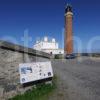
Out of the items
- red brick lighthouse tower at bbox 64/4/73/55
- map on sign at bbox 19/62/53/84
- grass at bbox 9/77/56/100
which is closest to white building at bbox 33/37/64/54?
red brick lighthouse tower at bbox 64/4/73/55

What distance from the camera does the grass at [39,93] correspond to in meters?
8.51

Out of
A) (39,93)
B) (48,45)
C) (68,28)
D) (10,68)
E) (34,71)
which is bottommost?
(39,93)

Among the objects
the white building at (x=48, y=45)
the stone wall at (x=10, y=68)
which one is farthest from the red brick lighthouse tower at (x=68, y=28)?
the stone wall at (x=10, y=68)

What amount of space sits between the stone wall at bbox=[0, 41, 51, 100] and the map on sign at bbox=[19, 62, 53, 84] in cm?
25

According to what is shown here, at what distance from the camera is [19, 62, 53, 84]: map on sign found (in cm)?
913

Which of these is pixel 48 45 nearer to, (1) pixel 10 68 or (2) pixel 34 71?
(2) pixel 34 71

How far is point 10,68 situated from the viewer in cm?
862

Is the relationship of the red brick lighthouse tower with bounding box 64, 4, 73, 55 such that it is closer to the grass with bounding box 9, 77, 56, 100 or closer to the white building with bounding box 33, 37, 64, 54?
the white building with bounding box 33, 37, 64, 54

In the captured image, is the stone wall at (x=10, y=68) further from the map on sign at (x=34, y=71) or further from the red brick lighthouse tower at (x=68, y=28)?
the red brick lighthouse tower at (x=68, y=28)

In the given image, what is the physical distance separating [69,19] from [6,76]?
5421cm

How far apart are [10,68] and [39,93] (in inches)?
75.5

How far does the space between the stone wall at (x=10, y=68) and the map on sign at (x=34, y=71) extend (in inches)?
9.7

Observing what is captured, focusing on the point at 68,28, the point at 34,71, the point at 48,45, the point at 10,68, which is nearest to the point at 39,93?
the point at 34,71

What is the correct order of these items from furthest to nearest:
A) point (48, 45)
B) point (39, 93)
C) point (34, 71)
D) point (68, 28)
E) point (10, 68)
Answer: point (48, 45), point (68, 28), point (34, 71), point (39, 93), point (10, 68)
